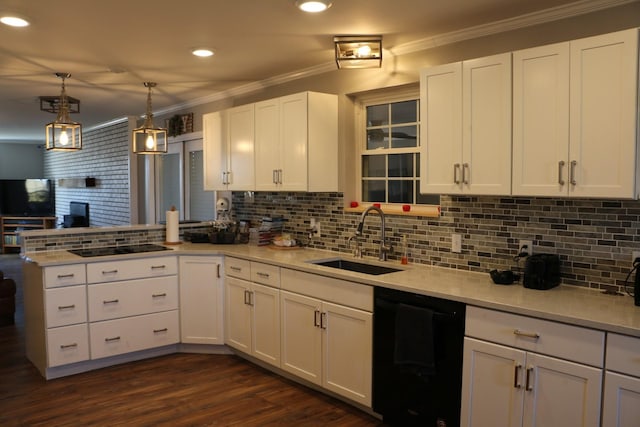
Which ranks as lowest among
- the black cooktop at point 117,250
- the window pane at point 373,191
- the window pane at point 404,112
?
the black cooktop at point 117,250

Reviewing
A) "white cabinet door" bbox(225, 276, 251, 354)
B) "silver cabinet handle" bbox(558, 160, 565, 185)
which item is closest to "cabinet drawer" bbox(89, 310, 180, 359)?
"white cabinet door" bbox(225, 276, 251, 354)

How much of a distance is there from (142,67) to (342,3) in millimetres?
2160

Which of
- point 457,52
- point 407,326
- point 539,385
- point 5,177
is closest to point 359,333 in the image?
point 407,326

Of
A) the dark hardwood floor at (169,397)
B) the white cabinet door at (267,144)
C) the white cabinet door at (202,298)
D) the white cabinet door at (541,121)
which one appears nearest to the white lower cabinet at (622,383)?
the white cabinet door at (541,121)

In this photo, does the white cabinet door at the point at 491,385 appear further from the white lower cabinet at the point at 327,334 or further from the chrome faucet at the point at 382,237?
the chrome faucet at the point at 382,237

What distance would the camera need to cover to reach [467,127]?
113 inches

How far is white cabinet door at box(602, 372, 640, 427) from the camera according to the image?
1988 millimetres

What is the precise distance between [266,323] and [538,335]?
6.75 feet

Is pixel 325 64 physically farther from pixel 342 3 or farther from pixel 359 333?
pixel 359 333

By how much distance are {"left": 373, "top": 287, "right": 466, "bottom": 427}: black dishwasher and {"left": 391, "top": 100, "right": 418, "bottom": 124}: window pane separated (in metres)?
1.37

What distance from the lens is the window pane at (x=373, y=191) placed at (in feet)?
12.9

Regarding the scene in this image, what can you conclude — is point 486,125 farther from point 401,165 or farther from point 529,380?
point 529,380

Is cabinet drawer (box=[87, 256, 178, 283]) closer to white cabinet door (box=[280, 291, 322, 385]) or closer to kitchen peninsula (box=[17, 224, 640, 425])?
kitchen peninsula (box=[17, 224, 640, 425])

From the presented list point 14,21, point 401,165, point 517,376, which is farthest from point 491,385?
point 14,21
